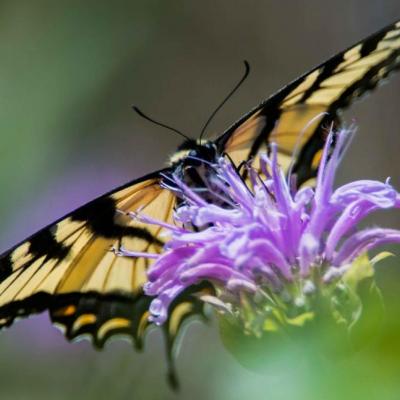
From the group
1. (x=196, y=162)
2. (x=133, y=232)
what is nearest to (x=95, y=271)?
(x=133, y=232)

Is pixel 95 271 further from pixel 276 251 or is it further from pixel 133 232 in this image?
pixel 276 251

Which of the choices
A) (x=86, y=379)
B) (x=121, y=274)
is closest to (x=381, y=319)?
(x=121, y=274)

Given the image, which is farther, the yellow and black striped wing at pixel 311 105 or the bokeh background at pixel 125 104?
the bokeh background at pixel 125 104

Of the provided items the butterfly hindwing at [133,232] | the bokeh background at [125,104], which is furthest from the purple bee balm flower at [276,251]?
the bokeh background at [125,104]

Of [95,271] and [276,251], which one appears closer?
[276,251]

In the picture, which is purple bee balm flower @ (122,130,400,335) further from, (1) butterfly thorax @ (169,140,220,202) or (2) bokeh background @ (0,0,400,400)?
(2) bokeh background @ (0,0,400,400)

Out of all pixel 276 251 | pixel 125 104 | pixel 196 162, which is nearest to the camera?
pixel 276 251

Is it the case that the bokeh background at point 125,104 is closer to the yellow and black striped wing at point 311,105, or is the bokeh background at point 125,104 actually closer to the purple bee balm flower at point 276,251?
the yellow and black striped wing at point 311,105
